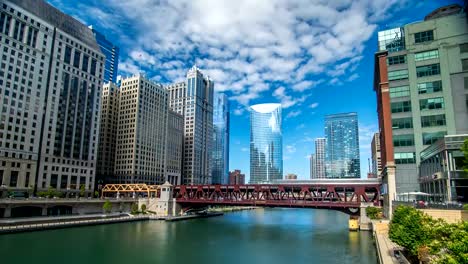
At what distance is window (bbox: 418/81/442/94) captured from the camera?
246 ft

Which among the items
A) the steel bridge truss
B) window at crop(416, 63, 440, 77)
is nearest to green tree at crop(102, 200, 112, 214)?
the steel bridge truss

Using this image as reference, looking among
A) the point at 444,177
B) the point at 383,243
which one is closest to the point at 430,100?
the point at 444,177

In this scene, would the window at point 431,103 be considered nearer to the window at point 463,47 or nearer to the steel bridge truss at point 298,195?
the window at point 463,47

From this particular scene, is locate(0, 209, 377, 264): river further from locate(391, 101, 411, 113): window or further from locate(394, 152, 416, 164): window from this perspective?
locate(391, 101, 411, 113): window

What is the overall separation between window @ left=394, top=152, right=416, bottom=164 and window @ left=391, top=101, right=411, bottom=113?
10329 mm

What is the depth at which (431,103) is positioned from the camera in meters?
75.8

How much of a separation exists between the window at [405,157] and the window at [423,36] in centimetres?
2731

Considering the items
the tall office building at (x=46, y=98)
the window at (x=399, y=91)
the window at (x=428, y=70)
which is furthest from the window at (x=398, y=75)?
the tall office building at (x=46, y=98)

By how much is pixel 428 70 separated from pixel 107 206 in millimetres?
101283

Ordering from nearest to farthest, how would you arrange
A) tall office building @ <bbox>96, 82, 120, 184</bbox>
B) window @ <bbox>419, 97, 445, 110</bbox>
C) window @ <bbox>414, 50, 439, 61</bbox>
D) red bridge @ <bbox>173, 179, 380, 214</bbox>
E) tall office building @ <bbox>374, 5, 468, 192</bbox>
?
tall office building @ <bbox>374, 5, 468, 192</bbox> < window @ <bbox>419, 97, 445, 110</bbox> < window @ <bbox>414, 50, 439, 61</bbox> < red bridge @ <bbox>173, 179, 380, 214</bbox> < tall office building @ <bbox>96, 82, 120, 184</bbox>

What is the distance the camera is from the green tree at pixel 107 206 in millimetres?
109812

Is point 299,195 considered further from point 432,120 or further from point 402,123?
point 432,120

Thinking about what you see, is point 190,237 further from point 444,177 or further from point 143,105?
point 143,105

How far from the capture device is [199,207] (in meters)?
140
